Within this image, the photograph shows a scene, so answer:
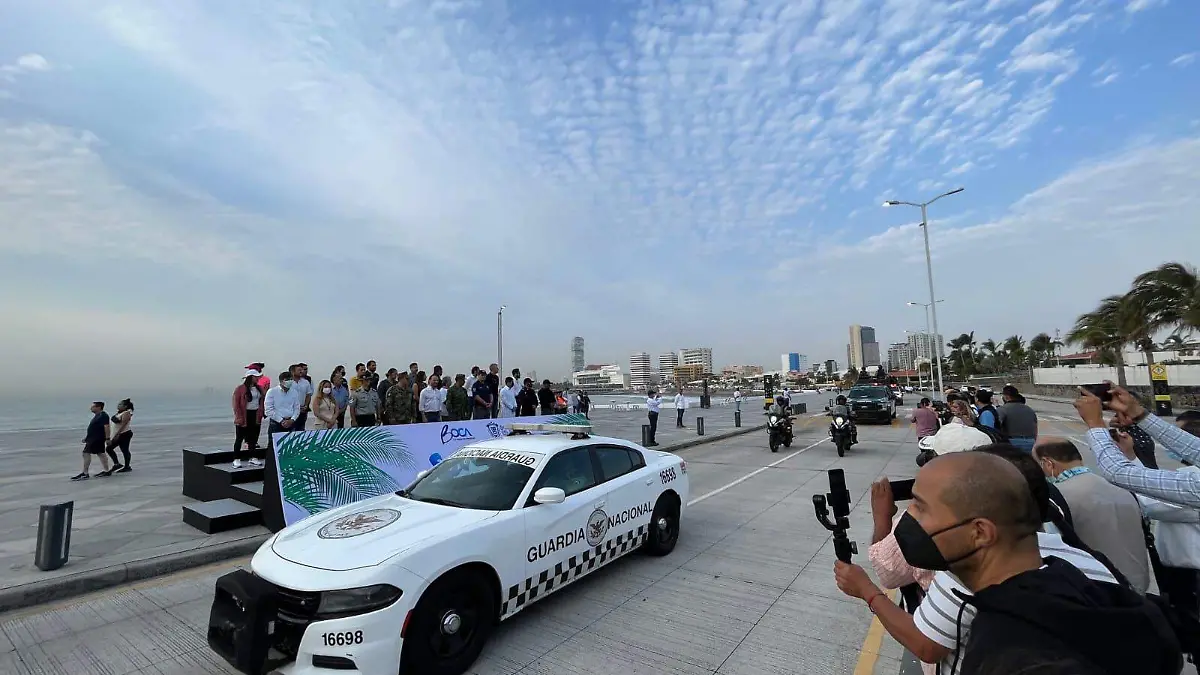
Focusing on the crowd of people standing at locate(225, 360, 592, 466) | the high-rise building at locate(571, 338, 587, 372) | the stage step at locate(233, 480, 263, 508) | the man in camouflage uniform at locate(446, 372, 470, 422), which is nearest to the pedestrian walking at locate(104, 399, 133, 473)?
the crowd of people standing at locate(225, 360, 592, 466)

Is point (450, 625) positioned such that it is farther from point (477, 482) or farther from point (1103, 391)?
point (1103, 391)

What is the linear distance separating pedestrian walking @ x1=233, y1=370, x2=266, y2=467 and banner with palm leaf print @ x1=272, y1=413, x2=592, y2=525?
2.83 metres

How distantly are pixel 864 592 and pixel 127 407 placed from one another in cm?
1479

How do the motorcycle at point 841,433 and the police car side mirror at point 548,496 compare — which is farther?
the motorcycle at point 841,433

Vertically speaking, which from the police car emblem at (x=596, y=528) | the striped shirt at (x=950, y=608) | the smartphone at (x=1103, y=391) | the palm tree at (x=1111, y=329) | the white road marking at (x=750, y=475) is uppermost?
the palm tree at (x=1111, y=329)

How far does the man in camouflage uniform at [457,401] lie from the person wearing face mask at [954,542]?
11364 mm

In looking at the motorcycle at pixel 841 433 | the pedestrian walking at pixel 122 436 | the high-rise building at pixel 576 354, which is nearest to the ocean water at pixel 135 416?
the pedestrian walking at pixel 122 436

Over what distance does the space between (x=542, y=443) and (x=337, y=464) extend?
399cm

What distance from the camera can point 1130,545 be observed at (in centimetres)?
270

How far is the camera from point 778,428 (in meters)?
15.5

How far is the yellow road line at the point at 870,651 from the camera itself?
144 inches

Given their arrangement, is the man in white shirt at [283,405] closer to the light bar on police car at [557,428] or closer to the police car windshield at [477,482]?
the light bar on police car at [557,428]

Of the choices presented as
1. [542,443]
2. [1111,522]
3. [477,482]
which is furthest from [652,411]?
[1111,522]

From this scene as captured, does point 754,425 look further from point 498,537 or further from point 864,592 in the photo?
point 864,592
